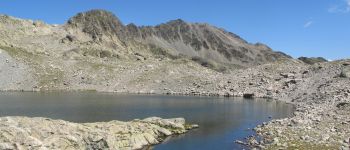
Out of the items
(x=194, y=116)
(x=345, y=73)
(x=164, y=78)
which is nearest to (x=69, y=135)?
(x=194, y=116)

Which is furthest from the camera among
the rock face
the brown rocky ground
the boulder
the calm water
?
the brown rocky ground

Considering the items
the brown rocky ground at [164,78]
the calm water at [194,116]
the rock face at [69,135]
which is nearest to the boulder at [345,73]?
the brown rocky ground at [164,78]

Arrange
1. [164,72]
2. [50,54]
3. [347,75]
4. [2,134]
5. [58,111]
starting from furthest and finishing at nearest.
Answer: [50,54] → [164,72] → [347,75] → [58,111] → [2,134]

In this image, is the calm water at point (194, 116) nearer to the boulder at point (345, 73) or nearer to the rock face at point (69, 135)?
the rock face at point (69, 135)

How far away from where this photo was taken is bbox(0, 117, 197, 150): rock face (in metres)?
40.2

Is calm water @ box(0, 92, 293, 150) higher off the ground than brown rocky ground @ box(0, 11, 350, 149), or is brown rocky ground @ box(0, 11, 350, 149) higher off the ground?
brown rocky ground @ box(0, 11, 350, 149)

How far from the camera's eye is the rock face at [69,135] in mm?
40156

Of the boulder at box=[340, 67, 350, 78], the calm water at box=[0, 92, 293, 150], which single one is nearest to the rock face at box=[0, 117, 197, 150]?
the calm water at box=[0, 92, 293, 150]

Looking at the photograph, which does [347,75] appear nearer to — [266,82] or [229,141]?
[266,82]

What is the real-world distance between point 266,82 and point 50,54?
4039 inches

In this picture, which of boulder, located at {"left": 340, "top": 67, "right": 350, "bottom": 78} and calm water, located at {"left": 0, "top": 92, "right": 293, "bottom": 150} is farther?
boulder, located at {"left": 340, "top": 67, "right": 350, "bottom": 78}

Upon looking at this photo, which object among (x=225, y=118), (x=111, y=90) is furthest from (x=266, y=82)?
(x=225, y=118)

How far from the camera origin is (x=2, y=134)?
39781 mm

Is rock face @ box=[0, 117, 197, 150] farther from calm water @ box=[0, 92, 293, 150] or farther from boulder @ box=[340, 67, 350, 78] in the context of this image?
boulder @ box=[340, 67, 350, 78]
